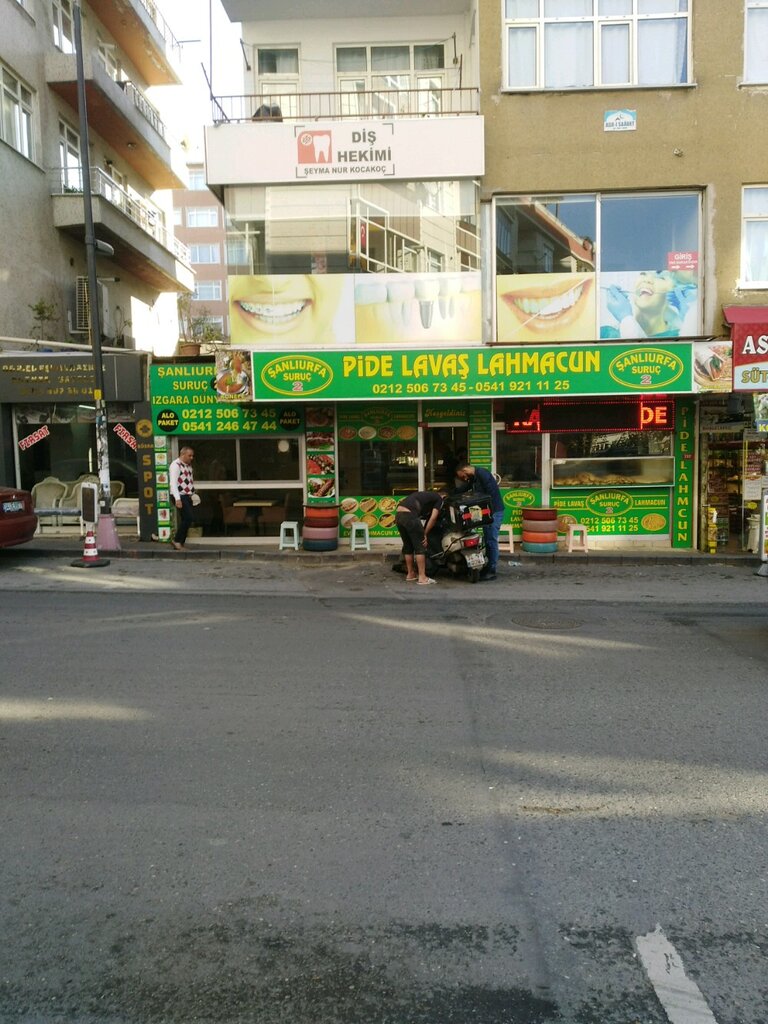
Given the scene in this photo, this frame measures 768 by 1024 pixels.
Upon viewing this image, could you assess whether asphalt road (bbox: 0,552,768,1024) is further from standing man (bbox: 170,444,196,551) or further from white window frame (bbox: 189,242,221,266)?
white window frame (bbox: 189,242,221,266)

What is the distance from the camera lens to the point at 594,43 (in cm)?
1387

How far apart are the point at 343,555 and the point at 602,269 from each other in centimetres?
676

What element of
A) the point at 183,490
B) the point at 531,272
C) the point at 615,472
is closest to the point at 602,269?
the point at 531,272

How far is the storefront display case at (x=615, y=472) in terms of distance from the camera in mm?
14359

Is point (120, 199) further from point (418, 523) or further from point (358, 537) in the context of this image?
point (418, 523)

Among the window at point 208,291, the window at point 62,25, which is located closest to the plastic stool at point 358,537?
the window at point 62,25

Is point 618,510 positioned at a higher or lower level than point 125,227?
lower

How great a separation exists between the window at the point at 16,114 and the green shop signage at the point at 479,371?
8463mm

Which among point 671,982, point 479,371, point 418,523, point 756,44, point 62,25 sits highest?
point 62,25

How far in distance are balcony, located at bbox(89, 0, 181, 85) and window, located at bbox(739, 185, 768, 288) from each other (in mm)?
16271

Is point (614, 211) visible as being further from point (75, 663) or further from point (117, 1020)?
point (117, 1020)

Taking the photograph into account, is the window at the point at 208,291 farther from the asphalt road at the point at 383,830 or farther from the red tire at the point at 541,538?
the asphalt road at the point at 383,830

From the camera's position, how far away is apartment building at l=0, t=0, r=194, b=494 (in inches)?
603

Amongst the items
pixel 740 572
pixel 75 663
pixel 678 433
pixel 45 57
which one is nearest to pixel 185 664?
pixel 75 663
